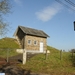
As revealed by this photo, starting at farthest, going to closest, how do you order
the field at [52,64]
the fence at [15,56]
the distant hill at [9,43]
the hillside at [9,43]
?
the distant hill at [9,43] < the hillside at [9,43] < the fence at [15,56] < the field at [52,64]

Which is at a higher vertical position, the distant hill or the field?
the distant hill

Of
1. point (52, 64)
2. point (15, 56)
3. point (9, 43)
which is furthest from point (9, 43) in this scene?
point (52, 64)

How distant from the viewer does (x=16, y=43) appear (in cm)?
3847

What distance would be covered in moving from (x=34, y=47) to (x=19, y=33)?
518cm

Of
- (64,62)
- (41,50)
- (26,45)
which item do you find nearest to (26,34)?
(26,45)

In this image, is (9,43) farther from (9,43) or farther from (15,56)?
(15,56)

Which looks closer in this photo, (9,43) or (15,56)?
(15,56)

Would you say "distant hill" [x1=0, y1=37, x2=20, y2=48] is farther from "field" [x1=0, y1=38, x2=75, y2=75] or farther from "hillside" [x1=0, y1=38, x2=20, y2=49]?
"field" [x1=0, y1=38, x2=75, y2=75]

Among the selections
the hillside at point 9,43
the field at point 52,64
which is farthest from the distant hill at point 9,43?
the field at point 52,64

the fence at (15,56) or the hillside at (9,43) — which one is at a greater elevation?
the hillside at (9,43)

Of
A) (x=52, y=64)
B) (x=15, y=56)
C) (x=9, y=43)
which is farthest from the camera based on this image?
(x=9, y=43)

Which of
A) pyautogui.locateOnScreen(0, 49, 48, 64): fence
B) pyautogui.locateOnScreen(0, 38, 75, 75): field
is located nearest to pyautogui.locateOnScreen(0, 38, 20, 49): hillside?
pyautogui.locateOnScreen(0, 38, 75, 75): field

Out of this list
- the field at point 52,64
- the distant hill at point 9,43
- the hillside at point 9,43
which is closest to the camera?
the field at point 52,64

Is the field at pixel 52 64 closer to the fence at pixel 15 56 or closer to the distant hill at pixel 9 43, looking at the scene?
the distant hill at pixel 9 43
